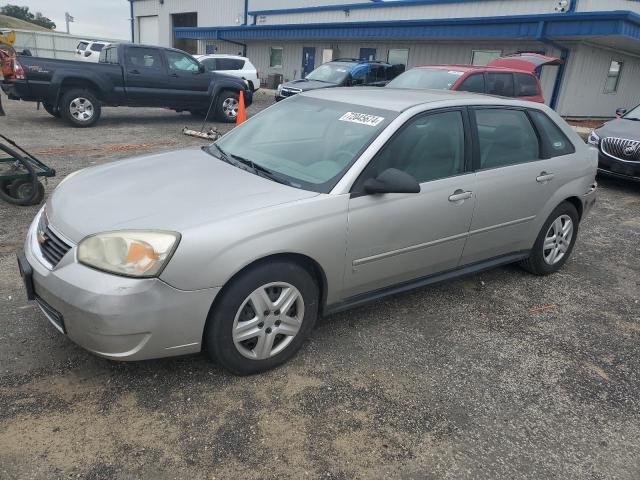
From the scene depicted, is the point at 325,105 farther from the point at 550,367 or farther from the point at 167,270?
the point at 550,367

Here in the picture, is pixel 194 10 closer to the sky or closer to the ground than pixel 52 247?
closer to the sky

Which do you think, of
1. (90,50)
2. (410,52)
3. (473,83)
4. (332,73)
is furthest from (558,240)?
(90,50)

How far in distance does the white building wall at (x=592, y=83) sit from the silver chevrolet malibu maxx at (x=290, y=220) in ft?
45.9

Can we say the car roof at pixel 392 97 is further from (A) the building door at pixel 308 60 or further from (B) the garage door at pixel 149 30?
(B) the garage door at pixel 149 30

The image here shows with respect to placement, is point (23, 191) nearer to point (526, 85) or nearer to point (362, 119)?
point (362, 119)

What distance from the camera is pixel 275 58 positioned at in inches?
1077

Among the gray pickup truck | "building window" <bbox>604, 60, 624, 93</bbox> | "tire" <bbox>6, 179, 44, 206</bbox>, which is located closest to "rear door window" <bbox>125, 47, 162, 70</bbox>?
the gray pickup truck

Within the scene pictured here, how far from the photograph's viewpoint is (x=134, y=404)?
2627mm

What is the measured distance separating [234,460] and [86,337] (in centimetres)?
94

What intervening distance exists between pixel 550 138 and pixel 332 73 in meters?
11.4

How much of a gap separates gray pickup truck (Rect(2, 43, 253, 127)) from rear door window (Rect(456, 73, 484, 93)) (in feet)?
18.9

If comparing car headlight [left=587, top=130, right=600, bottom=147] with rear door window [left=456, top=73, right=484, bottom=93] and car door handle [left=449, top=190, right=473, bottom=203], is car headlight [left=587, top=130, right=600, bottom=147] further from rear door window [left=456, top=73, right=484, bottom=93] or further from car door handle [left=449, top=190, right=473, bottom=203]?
car door handle [left=449, top=190, right=473, bottom=203]

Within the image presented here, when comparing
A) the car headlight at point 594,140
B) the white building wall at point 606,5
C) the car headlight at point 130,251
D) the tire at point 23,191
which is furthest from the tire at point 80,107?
the white building wall at point 606,5

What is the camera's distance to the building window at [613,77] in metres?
17.8
